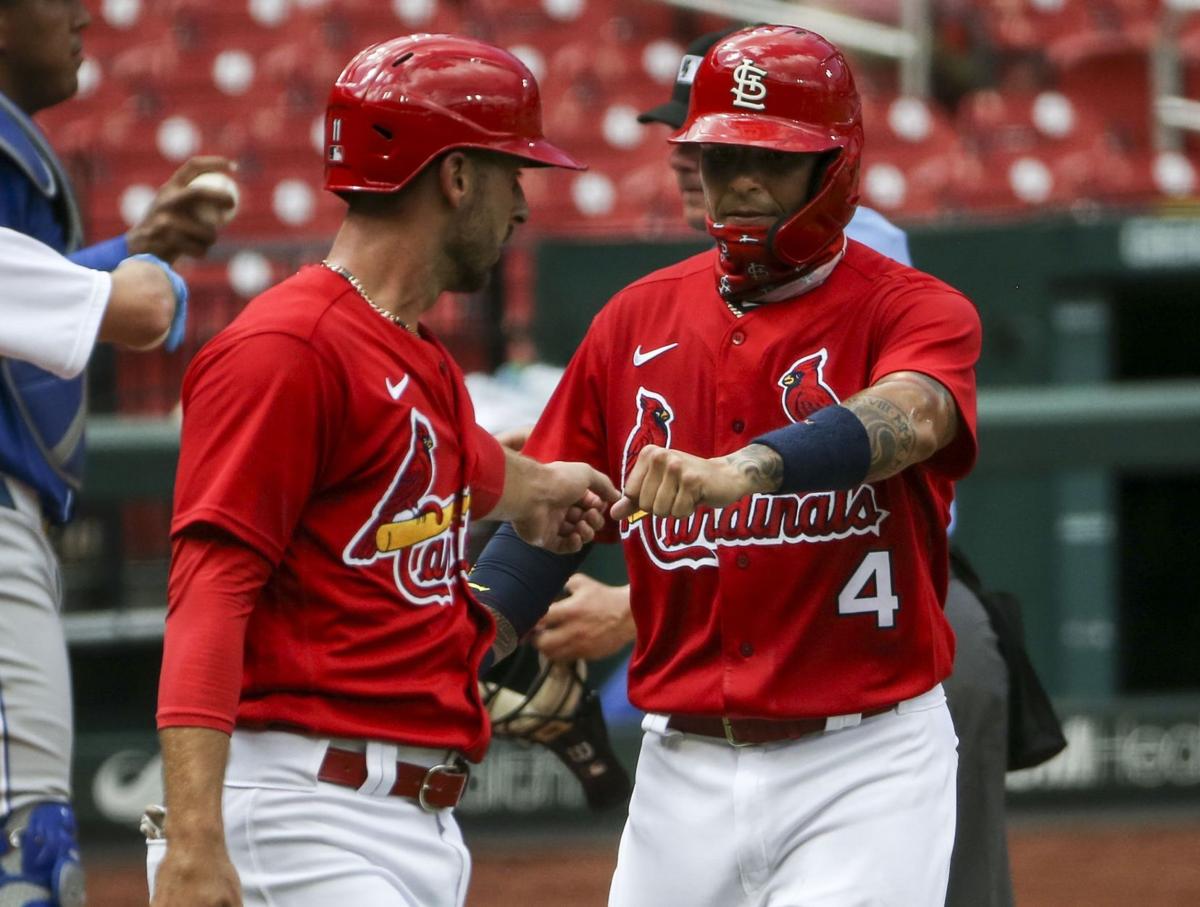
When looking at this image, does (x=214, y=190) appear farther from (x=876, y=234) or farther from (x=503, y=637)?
(x=876, y=234)

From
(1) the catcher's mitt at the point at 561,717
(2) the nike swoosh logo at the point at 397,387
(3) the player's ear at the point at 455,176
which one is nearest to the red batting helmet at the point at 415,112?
(3) the player's ear at the point at 455,176

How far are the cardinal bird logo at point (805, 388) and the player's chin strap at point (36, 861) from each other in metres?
1.36

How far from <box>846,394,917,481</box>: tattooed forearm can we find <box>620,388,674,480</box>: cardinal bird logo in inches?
17.6

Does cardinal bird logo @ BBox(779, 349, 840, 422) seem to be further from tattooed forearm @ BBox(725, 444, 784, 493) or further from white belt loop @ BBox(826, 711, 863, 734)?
white belt loop @ BBox(826, 711, 863, 734)

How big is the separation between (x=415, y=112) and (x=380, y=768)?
0.91 meters

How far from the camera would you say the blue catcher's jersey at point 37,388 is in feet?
10.3

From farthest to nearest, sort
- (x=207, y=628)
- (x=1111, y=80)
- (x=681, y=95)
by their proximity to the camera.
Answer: (x=1111, y=80) < (x=681, y=95) < (x=207, y=628)

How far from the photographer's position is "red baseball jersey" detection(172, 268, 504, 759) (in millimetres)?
2455

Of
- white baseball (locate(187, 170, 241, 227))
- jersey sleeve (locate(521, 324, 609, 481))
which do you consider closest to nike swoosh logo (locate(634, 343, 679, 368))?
jersey sleeve (locate(521, 324, 609, 481))

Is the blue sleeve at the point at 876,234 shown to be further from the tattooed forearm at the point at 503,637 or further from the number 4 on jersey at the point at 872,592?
the tattooed forearm at the point at 503,637

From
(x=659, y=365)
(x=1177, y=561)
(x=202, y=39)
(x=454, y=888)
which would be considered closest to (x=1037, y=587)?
(x=1177, y=561)

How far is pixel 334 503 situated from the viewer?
8.42ft

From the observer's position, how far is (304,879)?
8.26 ft


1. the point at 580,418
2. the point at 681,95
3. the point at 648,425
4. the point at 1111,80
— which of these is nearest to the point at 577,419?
the point at 580,418
